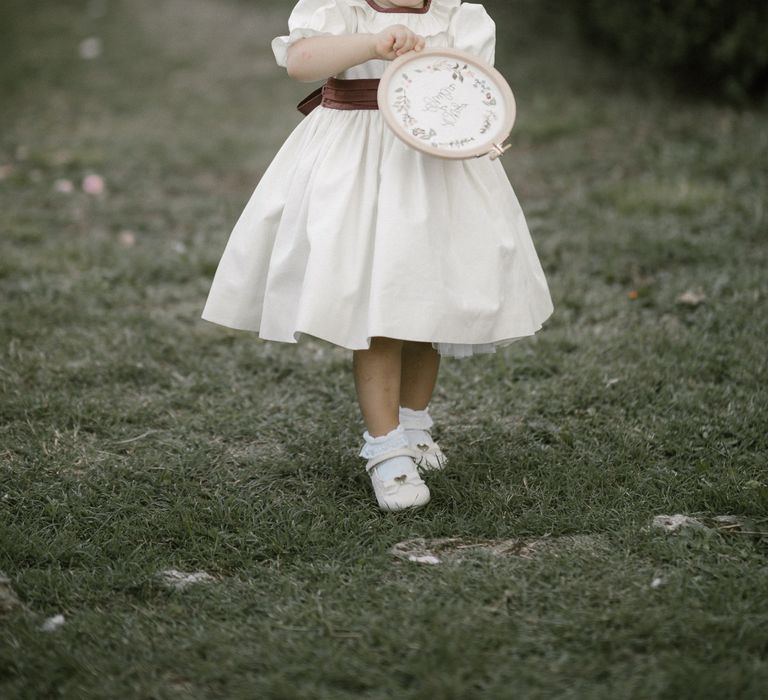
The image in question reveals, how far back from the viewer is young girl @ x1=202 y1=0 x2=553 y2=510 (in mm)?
2197

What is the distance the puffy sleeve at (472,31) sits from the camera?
238cm

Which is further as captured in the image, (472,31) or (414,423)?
(414,423)

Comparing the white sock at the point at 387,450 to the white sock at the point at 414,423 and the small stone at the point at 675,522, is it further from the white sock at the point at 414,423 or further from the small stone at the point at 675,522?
the small stone at the point at 675,522

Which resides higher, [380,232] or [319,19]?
[319,19]

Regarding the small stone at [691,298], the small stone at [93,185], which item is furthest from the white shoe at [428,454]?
the small stone at [93,185]

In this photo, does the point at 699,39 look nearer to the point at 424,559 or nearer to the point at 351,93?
the point at 351,93

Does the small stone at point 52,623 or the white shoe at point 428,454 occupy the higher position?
the white shoe at point 428,454

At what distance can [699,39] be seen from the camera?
607 centimetres

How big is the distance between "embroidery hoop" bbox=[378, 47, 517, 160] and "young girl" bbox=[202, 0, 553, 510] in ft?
0.20

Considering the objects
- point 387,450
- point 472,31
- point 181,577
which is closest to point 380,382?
point 387,450

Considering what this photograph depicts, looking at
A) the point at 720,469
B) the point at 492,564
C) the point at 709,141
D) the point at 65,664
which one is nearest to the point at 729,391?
the point at 720,469

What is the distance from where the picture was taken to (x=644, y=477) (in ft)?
8.30

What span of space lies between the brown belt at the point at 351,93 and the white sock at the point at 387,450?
2.57 feet

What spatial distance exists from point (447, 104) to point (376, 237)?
345 millimetres
